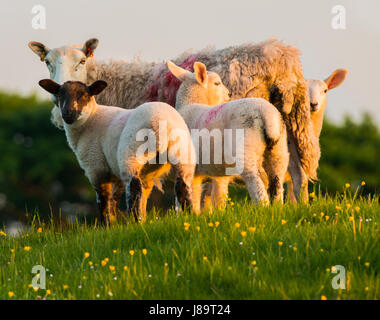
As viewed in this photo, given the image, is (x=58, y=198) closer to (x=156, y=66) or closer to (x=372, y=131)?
(x=372, y=131)

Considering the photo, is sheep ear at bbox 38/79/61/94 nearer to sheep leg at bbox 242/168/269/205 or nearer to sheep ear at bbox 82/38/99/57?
sheep leg at bbox 242/168/269/205

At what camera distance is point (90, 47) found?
9367mm

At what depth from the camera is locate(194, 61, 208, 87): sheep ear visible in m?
7.74

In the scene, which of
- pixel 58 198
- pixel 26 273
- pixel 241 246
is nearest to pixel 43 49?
pixel 26 273

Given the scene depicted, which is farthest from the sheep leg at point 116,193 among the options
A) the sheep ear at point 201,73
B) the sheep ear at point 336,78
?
the sheep ear at point 336,78

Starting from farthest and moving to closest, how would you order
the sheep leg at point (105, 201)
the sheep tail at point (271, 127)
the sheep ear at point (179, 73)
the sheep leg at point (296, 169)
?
the sheep leg at point (296, 169) < the sheep ear at point (179, 73) < the sheep leg at point (105, 201) < the sheep tail at point (271, 127)

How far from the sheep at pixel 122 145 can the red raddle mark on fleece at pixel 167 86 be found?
230cm

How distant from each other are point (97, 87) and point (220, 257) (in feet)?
8.89

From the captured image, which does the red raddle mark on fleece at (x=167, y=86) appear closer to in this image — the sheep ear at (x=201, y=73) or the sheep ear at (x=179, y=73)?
the sheep ear at (x=179, y=73)

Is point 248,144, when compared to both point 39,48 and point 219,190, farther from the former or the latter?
point 39,48

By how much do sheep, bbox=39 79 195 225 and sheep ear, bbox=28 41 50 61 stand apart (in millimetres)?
2518

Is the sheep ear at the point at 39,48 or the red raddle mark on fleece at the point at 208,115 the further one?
the sheep ear at the point at 39,48

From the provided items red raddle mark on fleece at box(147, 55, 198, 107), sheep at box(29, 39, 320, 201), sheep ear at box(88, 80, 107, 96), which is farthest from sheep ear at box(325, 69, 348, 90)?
sheep ear at box(88, 80, 107, 96)

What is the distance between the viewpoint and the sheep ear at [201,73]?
7.74 m
